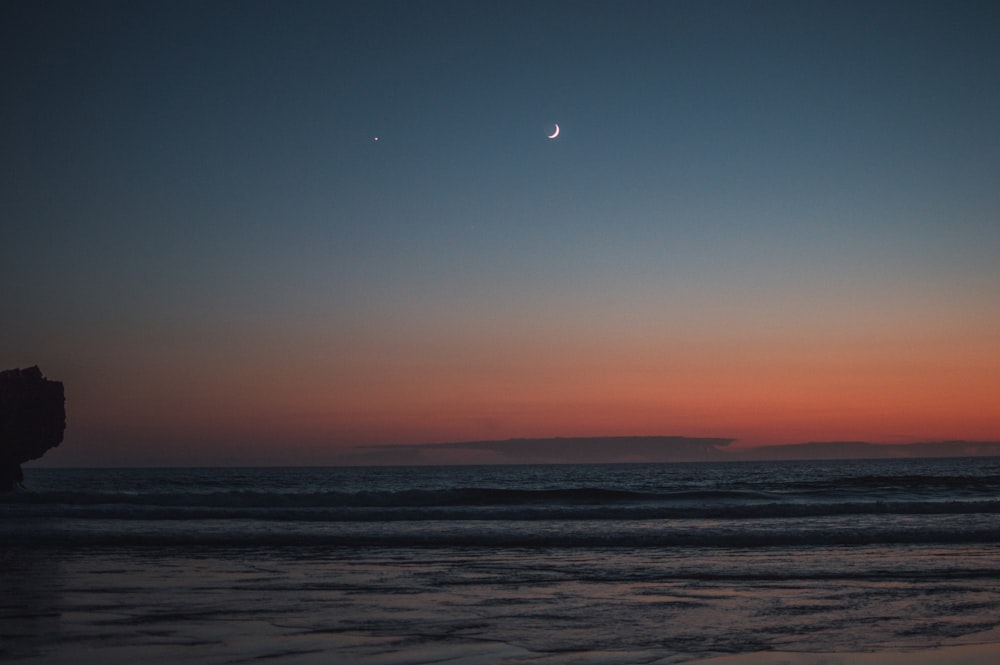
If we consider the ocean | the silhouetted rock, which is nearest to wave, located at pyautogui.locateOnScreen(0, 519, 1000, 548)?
the ocean

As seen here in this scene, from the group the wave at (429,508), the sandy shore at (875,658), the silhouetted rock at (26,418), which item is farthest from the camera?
the silhouetted rock at (26,418)

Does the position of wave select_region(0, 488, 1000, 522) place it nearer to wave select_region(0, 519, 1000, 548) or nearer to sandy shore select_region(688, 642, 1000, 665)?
wave select_region(0, 519, 1000, 548)

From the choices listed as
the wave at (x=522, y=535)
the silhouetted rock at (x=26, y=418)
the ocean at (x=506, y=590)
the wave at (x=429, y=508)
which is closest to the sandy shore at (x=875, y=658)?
the ocean at (x=506, y=590)

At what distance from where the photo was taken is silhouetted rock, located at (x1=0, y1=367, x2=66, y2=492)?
41000 millimetres

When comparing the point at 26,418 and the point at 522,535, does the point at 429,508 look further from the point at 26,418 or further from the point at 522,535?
the point at 26,418

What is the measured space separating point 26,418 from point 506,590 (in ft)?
134

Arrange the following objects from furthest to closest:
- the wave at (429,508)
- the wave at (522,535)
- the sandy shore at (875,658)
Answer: the wave at (429,508) → the wave at (522,535) → the sandy shore at (875,658)

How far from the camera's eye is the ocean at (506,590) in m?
7.03

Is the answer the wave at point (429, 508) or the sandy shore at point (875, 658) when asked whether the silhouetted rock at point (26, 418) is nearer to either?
the wave at point (429, 508)

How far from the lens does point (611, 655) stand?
675cm

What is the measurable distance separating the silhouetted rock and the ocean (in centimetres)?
2160

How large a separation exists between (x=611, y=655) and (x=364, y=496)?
2663 centimetres

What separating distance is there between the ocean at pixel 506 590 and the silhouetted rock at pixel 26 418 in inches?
850

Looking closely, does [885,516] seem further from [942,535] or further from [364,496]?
[364,496]
